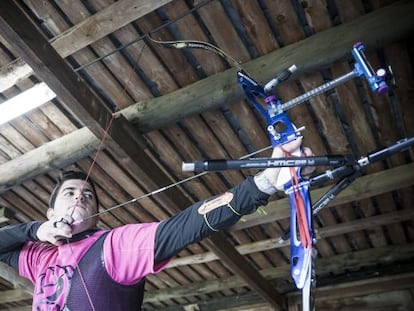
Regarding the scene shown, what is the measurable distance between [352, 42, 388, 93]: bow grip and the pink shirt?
900 mm

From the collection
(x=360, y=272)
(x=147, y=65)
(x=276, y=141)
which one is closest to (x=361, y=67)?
(x=276, y=141)

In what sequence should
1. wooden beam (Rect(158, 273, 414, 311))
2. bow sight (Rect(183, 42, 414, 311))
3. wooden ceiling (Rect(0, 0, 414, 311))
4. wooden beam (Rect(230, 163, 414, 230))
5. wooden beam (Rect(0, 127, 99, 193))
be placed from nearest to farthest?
1. bow sight (Rect(183, 42, 414, 311))
2. wooden ceiling (Rect(0, 0, 414, 311))
3. wooden beam (Rect(0, 127, 99, 193))
4. wooden beam (Rect(230, 163, 414, 230))
5. wooden beam (Rect(158, 273, 414, 311))

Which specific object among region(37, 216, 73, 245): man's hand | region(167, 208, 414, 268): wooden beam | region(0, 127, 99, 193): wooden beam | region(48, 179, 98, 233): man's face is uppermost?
region(167, 208, 414, 268): wooden beam

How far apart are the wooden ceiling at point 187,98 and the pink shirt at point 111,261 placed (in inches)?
36.6

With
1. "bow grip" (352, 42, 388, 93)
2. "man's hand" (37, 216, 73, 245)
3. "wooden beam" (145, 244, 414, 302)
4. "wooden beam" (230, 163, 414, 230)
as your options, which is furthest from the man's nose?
"wooden beam" (145, 244, 414, 302)

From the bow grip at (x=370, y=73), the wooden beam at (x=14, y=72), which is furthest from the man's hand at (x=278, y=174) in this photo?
the wooden beam at (x=14, y=72)

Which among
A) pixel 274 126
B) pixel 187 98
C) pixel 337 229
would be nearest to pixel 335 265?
pixel 337 229

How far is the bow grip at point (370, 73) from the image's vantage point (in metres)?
1.35

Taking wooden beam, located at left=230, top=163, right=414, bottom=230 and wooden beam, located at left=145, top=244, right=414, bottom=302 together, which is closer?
wooden beam, located at left=230, top=163, right=414, bottom=230

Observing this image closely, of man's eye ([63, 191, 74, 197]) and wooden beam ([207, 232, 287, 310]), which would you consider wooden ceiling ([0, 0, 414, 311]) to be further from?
man's eye ([63, 191, 74, 197])

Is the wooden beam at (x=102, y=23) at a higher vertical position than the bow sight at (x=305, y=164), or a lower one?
higher

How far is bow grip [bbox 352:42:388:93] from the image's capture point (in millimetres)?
1349

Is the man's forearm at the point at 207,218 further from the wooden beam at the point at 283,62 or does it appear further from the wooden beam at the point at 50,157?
the wooden beam at the point at 50,157

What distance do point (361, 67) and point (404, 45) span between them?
3.41 feet
